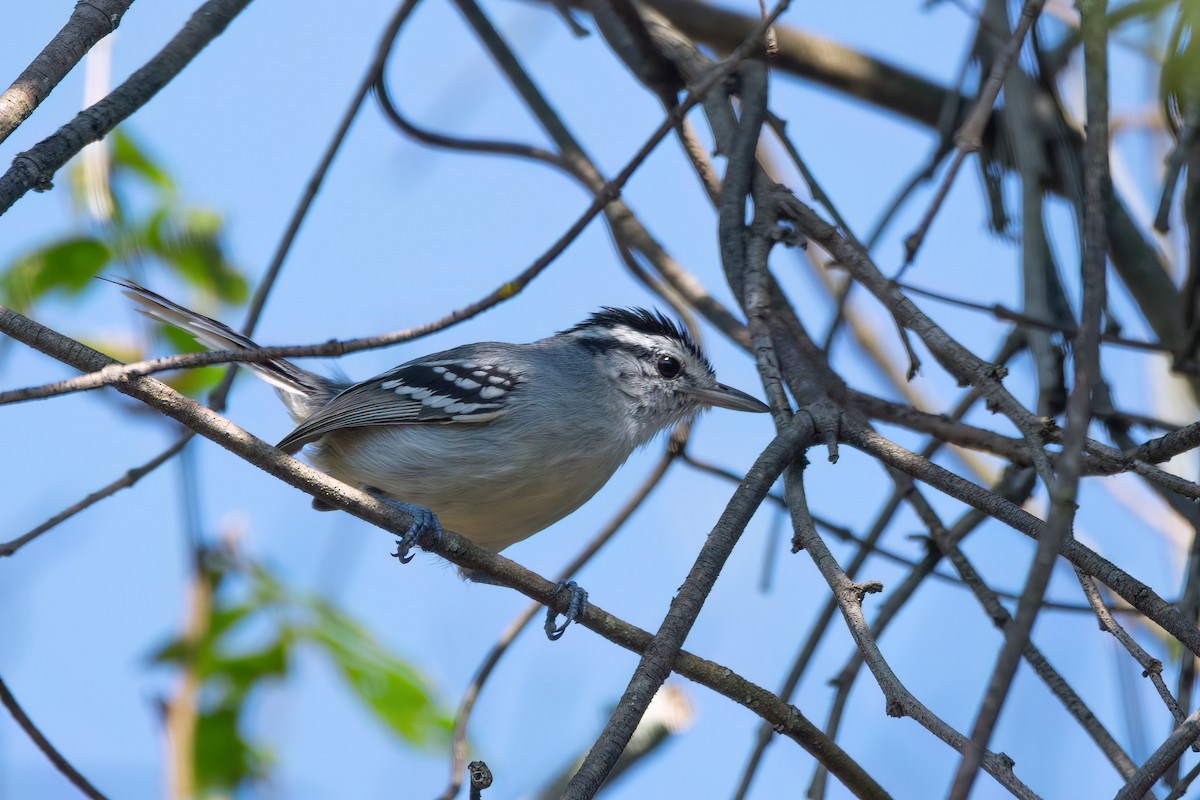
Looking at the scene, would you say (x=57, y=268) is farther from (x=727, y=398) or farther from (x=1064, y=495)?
(x=1064, y=495)

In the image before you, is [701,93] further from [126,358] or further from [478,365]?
[126,358]

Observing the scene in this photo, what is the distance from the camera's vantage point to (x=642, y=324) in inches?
187

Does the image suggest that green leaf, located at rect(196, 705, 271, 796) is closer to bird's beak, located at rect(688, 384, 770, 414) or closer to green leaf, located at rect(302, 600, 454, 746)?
green leaf, located at rect(302, 600, 454, 746)

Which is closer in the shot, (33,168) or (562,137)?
(33,168)

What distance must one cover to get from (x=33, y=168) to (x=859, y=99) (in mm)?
3677

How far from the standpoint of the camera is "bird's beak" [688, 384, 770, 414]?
4.53 meters

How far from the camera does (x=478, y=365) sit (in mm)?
4305

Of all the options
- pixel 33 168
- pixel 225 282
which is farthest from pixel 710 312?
→ pixel 33 168

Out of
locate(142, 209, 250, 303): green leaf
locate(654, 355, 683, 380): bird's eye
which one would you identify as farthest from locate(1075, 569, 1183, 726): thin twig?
locate(142, 209, 250, 303): green leaf

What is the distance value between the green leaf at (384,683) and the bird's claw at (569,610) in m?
A: 0.53

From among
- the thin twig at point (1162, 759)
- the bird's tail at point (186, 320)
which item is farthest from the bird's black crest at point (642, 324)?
the thin twig at point (1162, 759)

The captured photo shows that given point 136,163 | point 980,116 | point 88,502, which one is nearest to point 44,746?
point 88,502

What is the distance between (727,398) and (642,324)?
485 mm

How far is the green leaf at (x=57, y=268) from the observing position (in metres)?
3.93
